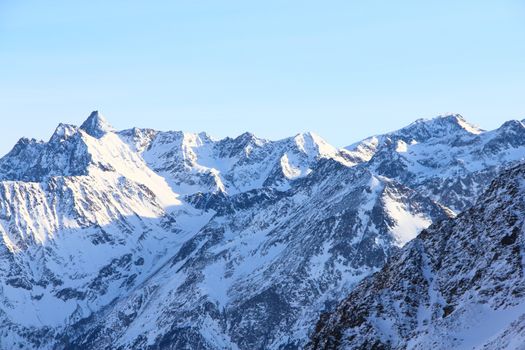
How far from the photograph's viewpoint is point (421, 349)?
401ft

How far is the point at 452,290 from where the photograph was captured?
443 ft

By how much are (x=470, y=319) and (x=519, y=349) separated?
21138mm

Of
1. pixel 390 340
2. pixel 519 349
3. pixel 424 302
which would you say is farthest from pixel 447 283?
pixel 519 349

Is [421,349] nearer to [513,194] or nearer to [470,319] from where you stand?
[470,319]

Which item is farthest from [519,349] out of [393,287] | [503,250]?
[393,287]

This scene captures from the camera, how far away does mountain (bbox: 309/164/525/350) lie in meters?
122

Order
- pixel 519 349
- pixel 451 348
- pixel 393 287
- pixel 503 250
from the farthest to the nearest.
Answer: pixel 393 287
pixel 503 250
pixel 451 348
pixel 519 349

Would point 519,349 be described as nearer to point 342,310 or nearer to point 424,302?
point 424,302

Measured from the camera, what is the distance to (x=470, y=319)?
4857 inches

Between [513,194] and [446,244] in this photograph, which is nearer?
[513,194]

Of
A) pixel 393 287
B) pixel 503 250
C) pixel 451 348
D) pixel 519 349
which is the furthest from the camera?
pixel 393 287

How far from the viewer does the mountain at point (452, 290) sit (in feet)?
400

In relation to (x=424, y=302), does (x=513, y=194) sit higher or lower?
higher

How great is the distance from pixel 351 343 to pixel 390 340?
20.7 feet
